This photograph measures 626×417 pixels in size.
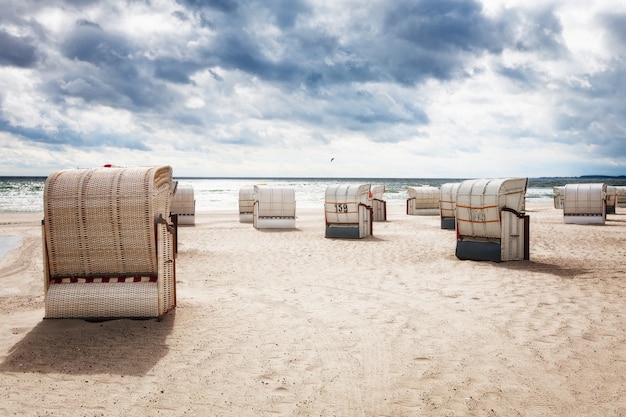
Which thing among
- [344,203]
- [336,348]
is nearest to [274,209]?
[344,203]

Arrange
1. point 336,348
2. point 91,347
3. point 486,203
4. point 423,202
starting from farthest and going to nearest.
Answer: point 423,202 → point 486,203 → point 336,348 → point 91,347

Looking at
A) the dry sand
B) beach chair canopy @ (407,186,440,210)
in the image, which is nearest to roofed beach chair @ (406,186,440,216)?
beach chair canopy @ (407,186,440,210)

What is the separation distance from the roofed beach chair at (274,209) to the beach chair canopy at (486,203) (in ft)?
35.9

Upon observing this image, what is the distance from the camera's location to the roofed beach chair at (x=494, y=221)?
1326cm

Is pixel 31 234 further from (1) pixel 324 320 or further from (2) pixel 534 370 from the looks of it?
(2) pixel 534 370

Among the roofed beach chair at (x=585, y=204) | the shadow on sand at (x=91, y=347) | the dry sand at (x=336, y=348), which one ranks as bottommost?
the dry sand at (x=336, y=348)

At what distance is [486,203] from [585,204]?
52.8ft

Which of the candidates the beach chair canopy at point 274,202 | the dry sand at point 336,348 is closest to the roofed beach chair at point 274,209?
the beach chair canopy at point 274,202

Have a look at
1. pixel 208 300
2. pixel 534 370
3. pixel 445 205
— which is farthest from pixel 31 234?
pixel 534 370

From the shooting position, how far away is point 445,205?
80.4 feet

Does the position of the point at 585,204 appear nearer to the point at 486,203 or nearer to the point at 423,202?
the point at 423,202

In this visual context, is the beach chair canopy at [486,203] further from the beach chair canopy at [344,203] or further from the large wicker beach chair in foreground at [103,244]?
the large wicker beach chair in foreground at [103,244]

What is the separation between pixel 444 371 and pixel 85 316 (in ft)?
17.4

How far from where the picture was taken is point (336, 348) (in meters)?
6.34
